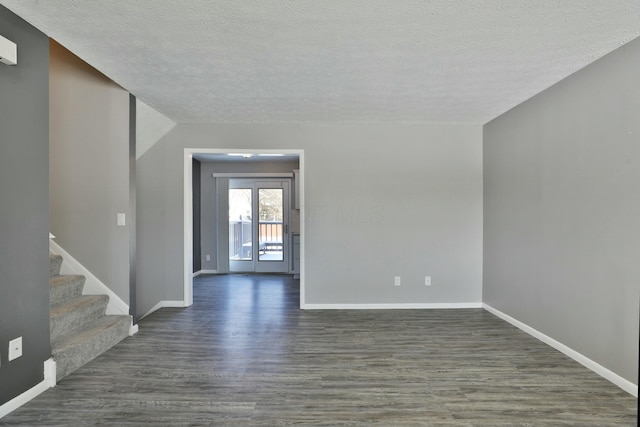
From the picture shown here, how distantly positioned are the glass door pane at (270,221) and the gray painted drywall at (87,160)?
3687 millimetres

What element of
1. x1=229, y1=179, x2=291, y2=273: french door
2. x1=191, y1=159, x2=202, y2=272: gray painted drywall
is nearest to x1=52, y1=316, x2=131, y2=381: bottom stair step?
x1=191, y1=159, x2=202, y2=272: gray painted drywall

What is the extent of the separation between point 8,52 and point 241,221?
5143 mm

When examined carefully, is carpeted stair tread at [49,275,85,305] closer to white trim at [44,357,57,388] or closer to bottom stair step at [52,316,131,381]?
bottom stair step at [52,316,131,381]

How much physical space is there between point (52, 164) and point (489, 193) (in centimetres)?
507

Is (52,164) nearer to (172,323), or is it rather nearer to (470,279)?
(172,323)

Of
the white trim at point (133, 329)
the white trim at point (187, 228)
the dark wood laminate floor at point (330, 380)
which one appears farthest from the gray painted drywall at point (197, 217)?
the white trim at point (133, 329)

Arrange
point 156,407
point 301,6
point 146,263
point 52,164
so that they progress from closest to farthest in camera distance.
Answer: point 301,6, point 156,407, point 52,164, point 146,263

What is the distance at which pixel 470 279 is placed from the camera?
4.32 meters

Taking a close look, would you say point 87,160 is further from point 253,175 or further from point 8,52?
point 253,175

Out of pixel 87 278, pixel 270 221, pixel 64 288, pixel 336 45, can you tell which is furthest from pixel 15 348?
pixel 270 221

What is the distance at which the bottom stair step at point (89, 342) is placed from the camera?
2459mm

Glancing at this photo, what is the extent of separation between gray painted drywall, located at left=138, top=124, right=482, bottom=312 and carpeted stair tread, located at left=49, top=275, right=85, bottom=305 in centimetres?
112

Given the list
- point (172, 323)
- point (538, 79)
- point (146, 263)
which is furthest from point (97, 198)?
point (538, 79)

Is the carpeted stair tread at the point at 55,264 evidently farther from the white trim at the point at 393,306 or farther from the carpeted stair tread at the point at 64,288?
the white trim at the point at 393,306
